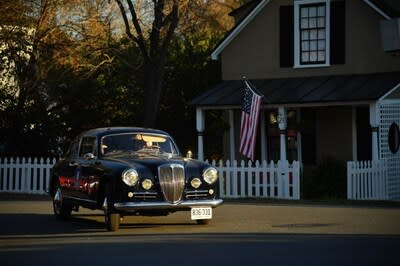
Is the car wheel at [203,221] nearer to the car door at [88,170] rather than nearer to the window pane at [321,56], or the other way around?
the car door at [88,170]

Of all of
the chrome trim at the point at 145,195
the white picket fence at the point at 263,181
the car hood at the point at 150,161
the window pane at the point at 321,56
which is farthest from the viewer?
the window pane at the point at 321,56

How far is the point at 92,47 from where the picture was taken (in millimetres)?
33000

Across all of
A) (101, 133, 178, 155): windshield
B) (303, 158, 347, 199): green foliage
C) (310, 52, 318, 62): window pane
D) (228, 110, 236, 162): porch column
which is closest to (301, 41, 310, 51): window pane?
(310, 52, 318, 62): window pane

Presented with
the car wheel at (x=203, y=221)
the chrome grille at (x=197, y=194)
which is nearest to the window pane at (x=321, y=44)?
the car wheel at (x=203, y=221)

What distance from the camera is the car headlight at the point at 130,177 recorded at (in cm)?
1575

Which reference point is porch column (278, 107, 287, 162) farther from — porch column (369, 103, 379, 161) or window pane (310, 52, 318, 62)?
porch column (369, 103, 379, 161)

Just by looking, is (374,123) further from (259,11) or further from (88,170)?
(88,170)

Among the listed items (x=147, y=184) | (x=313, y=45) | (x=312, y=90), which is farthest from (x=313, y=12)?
(x=147, y=184)

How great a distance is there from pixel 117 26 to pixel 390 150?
1138 centimetres

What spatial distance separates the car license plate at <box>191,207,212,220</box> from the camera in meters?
16.3

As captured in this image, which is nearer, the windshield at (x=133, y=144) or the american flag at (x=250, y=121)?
the windshield at (x=133, y=144)

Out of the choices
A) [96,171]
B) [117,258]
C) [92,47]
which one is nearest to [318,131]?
[92,47]

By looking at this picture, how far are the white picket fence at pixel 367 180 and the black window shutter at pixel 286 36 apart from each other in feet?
17.1

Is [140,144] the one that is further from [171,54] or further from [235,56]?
[171,54]
